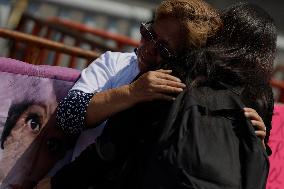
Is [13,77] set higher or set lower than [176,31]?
lower

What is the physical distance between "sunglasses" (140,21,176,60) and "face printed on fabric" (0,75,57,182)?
61 centimetres

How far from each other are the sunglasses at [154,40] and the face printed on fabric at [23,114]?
0.61m

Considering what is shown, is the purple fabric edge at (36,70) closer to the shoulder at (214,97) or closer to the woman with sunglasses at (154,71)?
the woman with sunglasses at (154,71)

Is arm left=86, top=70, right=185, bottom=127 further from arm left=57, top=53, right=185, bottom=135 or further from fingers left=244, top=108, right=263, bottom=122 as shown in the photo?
fingers left=244, top=108, right=263, bottom=122

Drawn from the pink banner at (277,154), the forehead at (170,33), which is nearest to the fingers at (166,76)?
the forehead at (170,33)

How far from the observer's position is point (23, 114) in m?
2.35

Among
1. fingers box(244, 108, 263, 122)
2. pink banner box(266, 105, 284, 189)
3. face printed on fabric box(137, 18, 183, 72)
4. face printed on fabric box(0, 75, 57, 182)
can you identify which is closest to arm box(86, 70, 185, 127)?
face printed on fabric box(137, 18, 183, 72)

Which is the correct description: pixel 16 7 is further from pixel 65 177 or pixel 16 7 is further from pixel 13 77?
pixel 65 177

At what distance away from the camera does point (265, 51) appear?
190 cm

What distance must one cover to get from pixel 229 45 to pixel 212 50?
76 mm

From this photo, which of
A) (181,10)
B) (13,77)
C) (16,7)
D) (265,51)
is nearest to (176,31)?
(181,10)

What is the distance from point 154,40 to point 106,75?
0.34 m

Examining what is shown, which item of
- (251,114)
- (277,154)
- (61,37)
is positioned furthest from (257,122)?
(61,37)

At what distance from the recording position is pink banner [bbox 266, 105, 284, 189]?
281 cm
